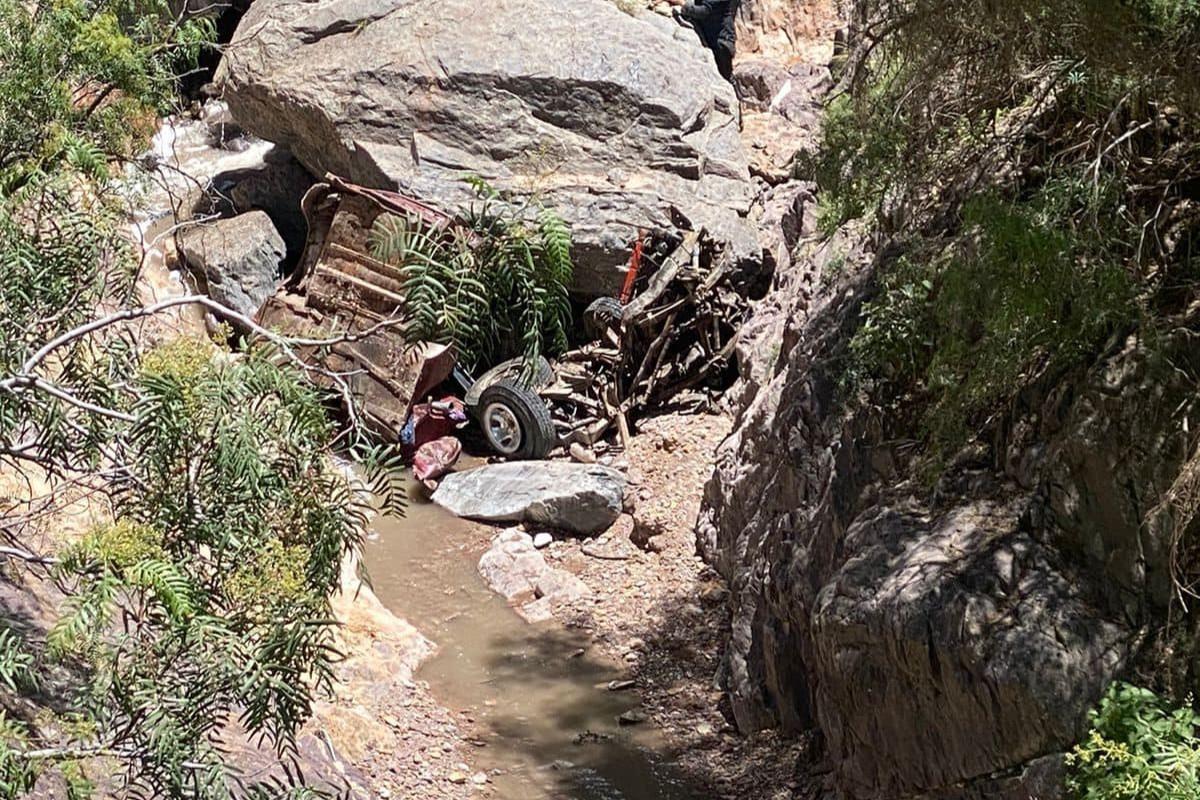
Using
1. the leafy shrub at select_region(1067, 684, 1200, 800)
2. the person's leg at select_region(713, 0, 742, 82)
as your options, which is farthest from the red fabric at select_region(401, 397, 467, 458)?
the leafy shrub at select_region(1067, 684, 1200, 800)

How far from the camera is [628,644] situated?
10.5 m

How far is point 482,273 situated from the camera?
5.55 metres

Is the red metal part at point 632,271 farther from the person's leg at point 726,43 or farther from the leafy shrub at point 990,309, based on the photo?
the person's leg at point 726,43

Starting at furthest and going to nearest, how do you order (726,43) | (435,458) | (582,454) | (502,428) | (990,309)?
(726,43), (502,428), (435,458), (582,454), (990,309)

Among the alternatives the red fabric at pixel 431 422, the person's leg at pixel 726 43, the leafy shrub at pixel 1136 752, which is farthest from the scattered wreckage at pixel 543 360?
the leafy shrub at pixel 1136 752

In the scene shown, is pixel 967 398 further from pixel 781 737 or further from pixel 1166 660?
pixel 781 737

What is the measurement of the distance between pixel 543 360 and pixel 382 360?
1.48 metres

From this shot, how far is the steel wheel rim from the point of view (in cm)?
1304

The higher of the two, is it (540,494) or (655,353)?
(655,353)

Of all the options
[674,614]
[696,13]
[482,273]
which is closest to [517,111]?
[696,13]

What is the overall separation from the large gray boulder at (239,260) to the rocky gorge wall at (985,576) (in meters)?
7.81

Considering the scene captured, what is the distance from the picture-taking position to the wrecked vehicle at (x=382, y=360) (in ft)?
42.3

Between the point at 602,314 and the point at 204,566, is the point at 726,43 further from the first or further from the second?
the point at 204,566

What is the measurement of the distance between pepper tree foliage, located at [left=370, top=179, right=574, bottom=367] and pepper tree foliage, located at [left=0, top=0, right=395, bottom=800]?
0.54 meters
